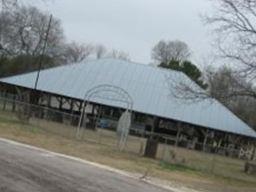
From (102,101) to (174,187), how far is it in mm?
38948

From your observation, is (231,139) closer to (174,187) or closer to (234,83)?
(234,83)

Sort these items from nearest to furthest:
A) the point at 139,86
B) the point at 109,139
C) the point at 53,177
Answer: the point at 53,177 < the point at 109,139 < the point at 139,86

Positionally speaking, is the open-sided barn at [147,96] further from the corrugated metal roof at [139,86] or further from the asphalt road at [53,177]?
the asphalt road at [53,177]

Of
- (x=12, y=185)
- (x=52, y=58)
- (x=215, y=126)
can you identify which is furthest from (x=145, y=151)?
(x=52, y=58)

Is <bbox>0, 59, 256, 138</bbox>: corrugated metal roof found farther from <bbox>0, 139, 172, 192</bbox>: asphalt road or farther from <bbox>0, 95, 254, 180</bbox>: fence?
<bbox>0, 139, 172, 192</bbox>: asphalt road

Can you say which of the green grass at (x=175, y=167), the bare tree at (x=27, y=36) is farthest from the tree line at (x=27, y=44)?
the green grass at (x=175, y=167)

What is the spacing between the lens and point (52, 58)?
108 metres

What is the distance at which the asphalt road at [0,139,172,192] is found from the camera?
547 inches

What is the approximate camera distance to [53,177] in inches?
630

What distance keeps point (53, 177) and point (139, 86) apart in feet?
152

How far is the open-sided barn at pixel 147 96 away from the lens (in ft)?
192

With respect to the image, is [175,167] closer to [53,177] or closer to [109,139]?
[53,177]

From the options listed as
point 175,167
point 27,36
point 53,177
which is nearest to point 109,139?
point 175,167

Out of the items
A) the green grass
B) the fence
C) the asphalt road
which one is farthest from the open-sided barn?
the asphalt road
